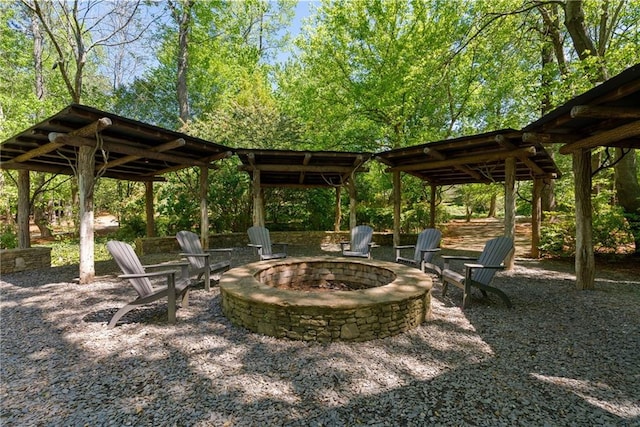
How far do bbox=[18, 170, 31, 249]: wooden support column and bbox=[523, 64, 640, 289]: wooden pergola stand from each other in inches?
389

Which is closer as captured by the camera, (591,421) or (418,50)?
(591,421)

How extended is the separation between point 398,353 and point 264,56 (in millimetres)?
19390

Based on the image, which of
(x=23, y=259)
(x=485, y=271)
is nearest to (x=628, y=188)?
(x=485, y=271)

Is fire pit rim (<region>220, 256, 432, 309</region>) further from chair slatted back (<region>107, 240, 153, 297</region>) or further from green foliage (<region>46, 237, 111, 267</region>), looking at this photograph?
green foliage (<region>46, 237, 111, 267</region>)

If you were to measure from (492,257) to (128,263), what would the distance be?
15.1 ft

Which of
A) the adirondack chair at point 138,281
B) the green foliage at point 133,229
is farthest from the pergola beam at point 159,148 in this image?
the green foliage at point 133,229

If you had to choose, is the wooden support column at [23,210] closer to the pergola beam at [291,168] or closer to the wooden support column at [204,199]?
the wooden support column at [204,199]

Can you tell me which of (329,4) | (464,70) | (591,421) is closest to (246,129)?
(329,4)

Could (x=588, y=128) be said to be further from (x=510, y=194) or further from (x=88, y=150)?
(x=88, y=150)

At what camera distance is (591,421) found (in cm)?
182

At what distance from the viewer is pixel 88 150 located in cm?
487

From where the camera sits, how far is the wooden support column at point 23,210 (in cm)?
648

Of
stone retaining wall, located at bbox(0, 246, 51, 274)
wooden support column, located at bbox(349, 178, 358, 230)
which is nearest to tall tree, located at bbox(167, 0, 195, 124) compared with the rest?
stone retaining wall, located at bbox(0, 246, 51, 274)

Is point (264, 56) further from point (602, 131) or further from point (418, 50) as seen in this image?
point (602, 131)
